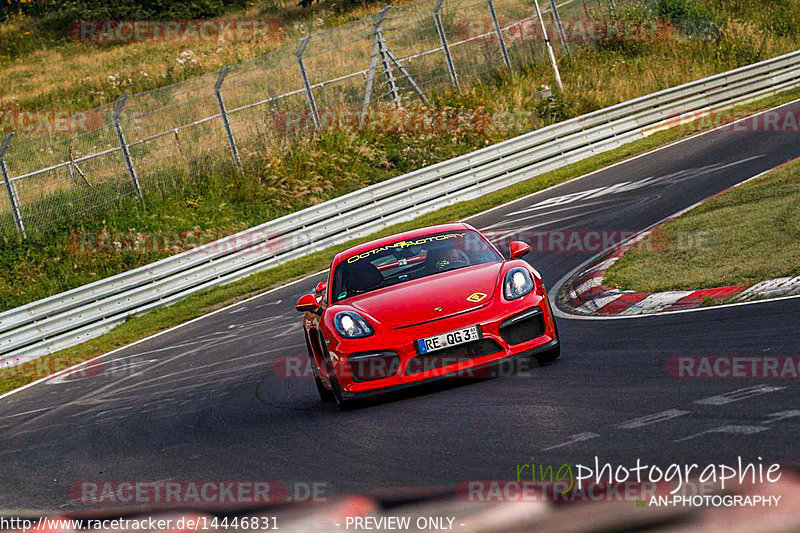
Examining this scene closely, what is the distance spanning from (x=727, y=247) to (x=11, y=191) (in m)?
17.1

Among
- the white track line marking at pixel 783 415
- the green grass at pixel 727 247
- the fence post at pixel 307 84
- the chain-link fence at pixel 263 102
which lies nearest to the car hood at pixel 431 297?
the green grass at pixel 727 247

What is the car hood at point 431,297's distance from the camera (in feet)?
25.4

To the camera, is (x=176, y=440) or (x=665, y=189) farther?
(x=665, y=189)

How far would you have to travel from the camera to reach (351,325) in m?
7.96

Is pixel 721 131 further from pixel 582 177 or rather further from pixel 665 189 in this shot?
pixel 665 189

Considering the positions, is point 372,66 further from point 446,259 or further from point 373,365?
point 373,365

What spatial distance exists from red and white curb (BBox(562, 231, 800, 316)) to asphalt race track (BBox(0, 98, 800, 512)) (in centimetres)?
37

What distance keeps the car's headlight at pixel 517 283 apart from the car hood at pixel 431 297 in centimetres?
11

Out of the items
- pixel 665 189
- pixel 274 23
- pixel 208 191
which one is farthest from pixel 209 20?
pixel 665 189

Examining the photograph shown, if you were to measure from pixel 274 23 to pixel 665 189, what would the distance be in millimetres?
35532

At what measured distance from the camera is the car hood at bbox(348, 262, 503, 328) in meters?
7.73

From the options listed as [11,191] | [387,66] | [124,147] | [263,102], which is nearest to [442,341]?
[11,191]

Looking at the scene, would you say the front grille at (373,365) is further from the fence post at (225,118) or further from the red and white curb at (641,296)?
the fence post at (225,118)

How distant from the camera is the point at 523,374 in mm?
7887
